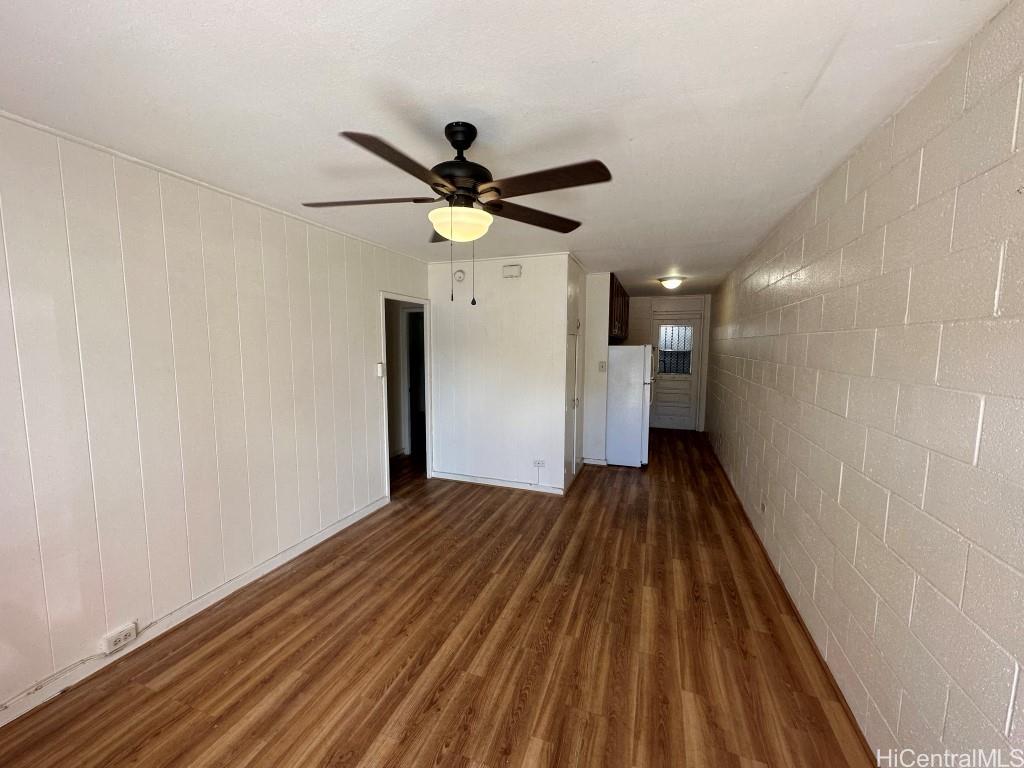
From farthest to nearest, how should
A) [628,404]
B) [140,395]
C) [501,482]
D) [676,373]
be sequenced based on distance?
[676,373] < [628,404] < [501,482] < [140,395]

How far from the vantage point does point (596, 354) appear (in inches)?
193

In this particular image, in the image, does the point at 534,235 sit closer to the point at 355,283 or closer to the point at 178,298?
the point at 355,283

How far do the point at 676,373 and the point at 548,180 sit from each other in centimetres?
641

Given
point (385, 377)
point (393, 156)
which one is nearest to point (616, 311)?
point (385, 377)

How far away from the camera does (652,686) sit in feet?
5.69

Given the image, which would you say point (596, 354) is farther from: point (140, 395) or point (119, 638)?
point (119, 638)

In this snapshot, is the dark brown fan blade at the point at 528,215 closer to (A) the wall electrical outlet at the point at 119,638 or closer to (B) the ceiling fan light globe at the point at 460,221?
(B) the ceiling fan light globe at the point at 460,221

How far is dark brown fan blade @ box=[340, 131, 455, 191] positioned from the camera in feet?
3.90

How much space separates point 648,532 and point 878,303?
231 cm

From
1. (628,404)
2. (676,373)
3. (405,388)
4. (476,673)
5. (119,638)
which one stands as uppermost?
(676,373)
